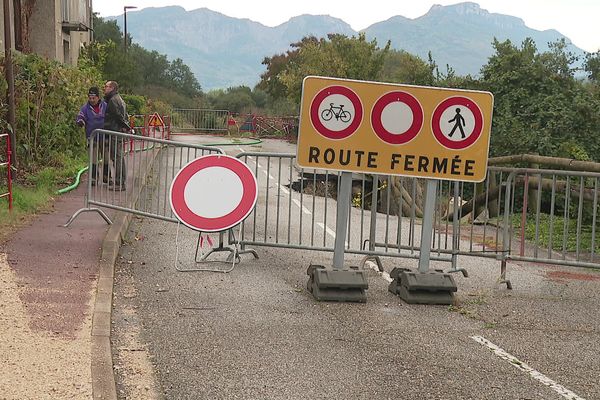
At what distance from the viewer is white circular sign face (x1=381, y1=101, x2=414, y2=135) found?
8.38 meters

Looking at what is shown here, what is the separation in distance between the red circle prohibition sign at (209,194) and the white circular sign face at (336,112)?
1321 mm

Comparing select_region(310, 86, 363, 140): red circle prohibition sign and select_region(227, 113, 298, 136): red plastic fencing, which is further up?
select_region(310, 86, 363, 140): red circle prohibition sign

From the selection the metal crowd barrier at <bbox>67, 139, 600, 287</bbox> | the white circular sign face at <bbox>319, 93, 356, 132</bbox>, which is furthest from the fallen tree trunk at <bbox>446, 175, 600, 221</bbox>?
the white circular sign face at <bbox>319, 93, 356, 132</bbox>

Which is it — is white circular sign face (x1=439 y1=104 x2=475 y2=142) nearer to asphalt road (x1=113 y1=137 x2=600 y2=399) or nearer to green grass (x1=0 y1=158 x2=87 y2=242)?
asphalt road (x1=113 y1=137 x2=600 y2=399)

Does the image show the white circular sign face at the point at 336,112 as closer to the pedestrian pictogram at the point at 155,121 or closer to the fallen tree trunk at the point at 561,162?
the fallen tree trunk at the point at 561,162

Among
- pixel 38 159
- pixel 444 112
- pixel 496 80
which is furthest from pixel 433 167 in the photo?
pixel 496 80

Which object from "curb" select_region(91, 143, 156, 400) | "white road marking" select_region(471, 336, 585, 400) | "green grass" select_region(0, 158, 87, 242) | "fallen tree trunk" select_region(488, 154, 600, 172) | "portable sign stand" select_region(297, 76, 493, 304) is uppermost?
"portable sign stand" select_region(297, 76, 493, 304)

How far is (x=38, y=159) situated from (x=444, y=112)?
36.0ft

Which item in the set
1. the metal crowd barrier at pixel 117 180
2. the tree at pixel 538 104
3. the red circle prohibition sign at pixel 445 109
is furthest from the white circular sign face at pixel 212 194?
the tree at pixel 538 104

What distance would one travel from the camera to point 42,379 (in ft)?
17.1

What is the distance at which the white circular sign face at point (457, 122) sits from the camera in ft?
27.6

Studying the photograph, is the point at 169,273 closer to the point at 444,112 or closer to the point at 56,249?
the point at 56,249

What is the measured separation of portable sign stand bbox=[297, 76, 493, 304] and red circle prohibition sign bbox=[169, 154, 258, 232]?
1053 millimetres

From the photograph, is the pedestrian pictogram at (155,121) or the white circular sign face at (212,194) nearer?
the white circular sign face at (212,194)
